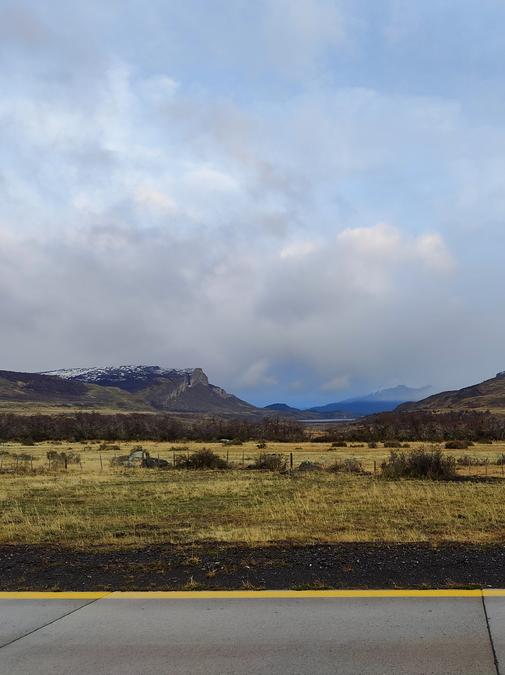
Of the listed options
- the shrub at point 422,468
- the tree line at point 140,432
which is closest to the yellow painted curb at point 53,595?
the shrub at point 422,468

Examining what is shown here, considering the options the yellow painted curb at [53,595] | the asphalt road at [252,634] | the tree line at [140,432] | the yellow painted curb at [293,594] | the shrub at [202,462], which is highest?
the tree line at [140,432]

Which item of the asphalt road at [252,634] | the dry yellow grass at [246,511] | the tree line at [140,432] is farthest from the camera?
the tree line at [140,432]

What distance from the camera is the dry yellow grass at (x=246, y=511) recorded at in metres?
11.3

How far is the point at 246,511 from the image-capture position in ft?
48.9

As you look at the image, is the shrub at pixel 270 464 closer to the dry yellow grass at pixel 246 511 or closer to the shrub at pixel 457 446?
the dry yellow grass at pixel 246 511

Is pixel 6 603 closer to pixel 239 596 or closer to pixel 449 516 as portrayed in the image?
pixel 239 596

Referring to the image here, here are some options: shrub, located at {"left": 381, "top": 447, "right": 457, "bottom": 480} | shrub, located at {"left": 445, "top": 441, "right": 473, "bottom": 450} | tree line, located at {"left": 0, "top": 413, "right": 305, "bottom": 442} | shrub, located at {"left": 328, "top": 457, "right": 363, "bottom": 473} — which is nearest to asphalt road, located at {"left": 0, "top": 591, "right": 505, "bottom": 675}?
shrub, located at {"left": 381, "top": 447, "right": 457, "bottom": 480}

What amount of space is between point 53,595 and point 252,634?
2.74m

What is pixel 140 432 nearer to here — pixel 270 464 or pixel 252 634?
pixel 270 464

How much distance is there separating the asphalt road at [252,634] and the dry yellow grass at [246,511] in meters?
3.96

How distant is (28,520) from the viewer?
13.5m

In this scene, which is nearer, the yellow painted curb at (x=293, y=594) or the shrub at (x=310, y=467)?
the yellow painted curb at (x=293, y=594)

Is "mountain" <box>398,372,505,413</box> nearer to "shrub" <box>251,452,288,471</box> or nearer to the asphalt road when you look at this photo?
"shrub" <box>251,452,288,471</box>

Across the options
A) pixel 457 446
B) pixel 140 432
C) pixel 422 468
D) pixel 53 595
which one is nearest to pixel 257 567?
pixel 53 595
